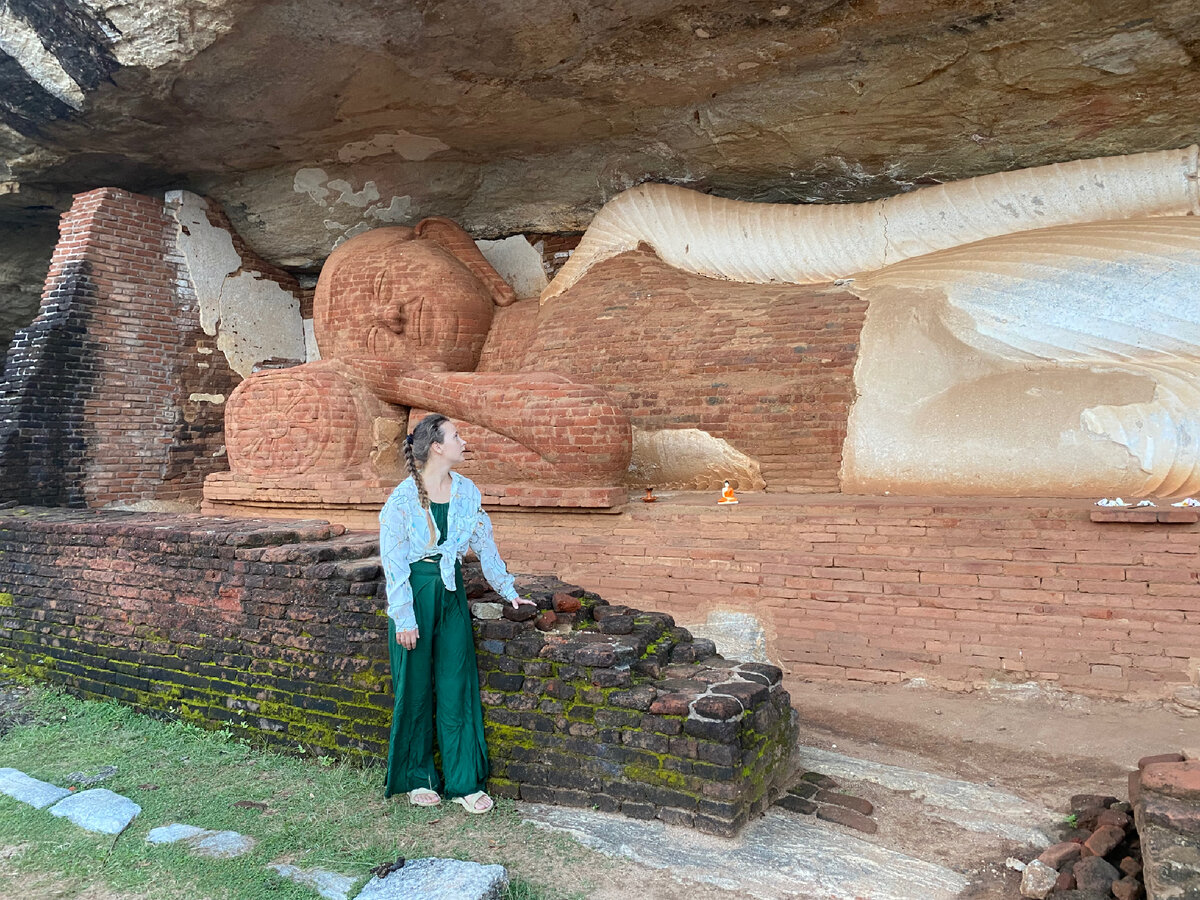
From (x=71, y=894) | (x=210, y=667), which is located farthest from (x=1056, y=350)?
(x=71, y=894)

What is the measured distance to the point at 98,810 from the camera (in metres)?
2.82

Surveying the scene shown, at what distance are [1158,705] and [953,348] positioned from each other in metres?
2.27

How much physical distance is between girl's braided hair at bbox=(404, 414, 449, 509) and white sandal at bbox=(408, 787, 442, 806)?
964 mm

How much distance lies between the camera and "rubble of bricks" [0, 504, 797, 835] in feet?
8.97

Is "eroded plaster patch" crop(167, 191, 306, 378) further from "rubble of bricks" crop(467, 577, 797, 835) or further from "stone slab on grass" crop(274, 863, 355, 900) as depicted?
"stone slab on grass" crop(274, 863, 355, 900)

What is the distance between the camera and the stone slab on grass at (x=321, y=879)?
89.9 inches

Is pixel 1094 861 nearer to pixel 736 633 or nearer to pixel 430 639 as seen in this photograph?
pixel 430 639

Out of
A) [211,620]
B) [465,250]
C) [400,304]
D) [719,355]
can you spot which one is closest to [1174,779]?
[211,620]

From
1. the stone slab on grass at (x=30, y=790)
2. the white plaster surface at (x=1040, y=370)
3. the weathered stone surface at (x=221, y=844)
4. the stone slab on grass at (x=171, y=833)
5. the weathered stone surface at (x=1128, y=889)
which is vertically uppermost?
the white plaster surface at (x=1040, y=370)

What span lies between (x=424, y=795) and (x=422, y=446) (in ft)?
3.88

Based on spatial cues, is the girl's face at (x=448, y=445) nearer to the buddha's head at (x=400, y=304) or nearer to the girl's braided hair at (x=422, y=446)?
the girl's braided hair at (x=422, y=446)

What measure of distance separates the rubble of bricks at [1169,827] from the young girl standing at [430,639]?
1884 mm

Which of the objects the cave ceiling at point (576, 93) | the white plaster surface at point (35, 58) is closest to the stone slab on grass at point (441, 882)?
the cave ceiling at point (576, 93)

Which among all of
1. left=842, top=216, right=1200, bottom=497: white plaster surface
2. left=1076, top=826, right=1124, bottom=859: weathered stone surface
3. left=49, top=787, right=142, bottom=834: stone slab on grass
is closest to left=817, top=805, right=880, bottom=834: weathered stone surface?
left=1076, top=826, right=1124, bottom=859: weathered stone surface
